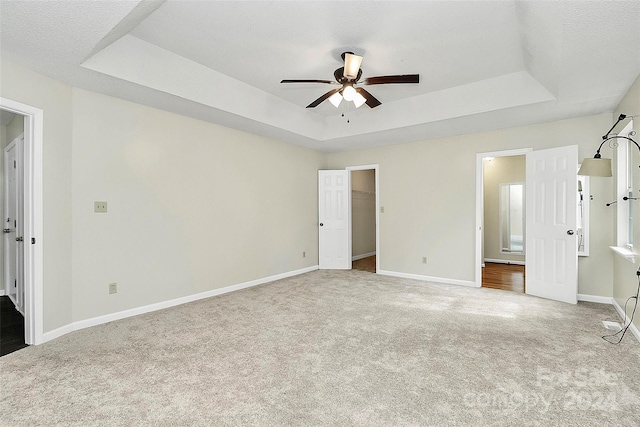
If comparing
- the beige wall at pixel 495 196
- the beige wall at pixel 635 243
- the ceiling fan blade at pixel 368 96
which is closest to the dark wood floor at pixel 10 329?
the ceiling fan blade at pixel 368 96

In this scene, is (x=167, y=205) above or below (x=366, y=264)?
above

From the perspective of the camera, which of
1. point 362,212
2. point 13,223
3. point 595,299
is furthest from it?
point 362,212

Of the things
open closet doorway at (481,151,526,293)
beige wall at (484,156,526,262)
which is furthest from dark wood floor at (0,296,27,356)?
beige wall at (484,156,526,262)

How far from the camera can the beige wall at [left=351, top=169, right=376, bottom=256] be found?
24.8 feet

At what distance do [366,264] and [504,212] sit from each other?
3.40m

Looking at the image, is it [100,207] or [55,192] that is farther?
[100,207]

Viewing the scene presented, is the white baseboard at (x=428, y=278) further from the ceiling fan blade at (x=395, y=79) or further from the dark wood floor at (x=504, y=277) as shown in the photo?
the ceiling fan blade at (x=395, y=79)

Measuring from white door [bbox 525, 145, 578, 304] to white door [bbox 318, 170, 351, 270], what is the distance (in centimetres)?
305

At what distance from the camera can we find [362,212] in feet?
25.8

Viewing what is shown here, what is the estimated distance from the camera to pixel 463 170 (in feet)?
16.4

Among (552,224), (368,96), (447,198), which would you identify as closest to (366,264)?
(447,198)

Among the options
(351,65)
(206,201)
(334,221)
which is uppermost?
(351,65)

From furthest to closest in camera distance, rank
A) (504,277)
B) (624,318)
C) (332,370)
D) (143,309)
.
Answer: (504,277)
(143,309)
(624,318)
(332,370)

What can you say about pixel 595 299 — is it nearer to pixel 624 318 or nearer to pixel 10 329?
pixel 624 318
